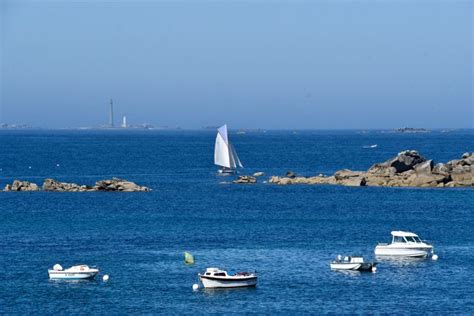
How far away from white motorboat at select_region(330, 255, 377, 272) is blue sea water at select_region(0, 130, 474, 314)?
37.5 inches

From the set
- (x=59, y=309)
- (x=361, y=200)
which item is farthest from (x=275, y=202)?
(x=59, y=309)

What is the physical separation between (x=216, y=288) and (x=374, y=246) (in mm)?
22269

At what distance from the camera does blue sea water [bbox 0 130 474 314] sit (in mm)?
65188

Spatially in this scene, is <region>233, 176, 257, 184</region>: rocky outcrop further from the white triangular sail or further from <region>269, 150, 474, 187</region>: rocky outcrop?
the white triangular sail

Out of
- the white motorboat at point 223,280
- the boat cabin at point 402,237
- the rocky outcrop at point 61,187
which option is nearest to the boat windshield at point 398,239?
the boat cabin at point 402,237

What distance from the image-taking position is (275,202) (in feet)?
403

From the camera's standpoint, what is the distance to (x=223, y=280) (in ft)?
226

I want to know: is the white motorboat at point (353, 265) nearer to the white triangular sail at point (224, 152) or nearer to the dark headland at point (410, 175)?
the dark headland at point (410, 175)

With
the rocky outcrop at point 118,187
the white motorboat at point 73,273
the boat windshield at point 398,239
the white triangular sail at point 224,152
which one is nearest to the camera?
the white motorboat at point 73,273

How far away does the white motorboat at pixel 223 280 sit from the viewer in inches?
2702

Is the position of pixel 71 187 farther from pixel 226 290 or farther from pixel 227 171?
pixel 226 290

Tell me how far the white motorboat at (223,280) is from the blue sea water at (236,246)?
0.60m

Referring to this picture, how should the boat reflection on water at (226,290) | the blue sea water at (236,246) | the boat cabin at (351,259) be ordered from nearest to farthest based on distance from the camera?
1. the blue sea water at (236,246)
2. the boat reflection on water at (226,290)
3. the boat cabin at (351,259)

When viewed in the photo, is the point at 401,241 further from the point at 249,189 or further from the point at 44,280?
the point at 249,189
